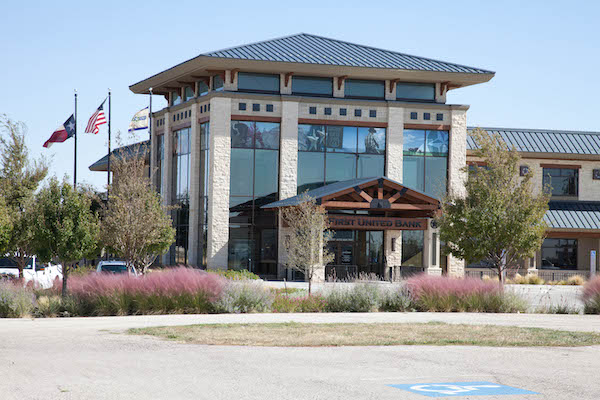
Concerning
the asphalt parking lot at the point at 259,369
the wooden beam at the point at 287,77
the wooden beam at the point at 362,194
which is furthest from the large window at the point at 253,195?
the asphalt parking lot at the point at 259,369

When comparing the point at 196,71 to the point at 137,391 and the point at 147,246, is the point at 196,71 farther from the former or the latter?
the point at 137,391

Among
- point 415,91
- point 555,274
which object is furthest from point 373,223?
point 555,274

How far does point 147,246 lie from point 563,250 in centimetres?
2807

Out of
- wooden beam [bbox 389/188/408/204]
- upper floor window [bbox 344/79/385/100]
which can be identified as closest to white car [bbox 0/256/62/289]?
wooden beam [bbox 389/188/408/204]

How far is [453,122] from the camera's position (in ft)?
143

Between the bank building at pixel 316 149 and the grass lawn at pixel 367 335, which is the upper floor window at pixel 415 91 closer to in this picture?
the bank building at pixel 316 149

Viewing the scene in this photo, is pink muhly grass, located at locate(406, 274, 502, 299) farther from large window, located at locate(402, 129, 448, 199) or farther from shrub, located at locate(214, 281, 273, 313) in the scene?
large window, located at locate(402, 129, 448, 199)

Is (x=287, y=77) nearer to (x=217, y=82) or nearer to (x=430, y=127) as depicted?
(x=217, y=82)

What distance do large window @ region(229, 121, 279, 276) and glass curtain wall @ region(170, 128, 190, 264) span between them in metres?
4.05

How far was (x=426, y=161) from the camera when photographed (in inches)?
1726

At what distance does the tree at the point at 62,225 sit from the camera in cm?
2353

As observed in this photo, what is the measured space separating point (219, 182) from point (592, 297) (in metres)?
22.6

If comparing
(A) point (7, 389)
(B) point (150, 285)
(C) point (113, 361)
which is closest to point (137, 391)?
(A) point (7, 389)

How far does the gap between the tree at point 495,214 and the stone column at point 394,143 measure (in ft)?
44.0
